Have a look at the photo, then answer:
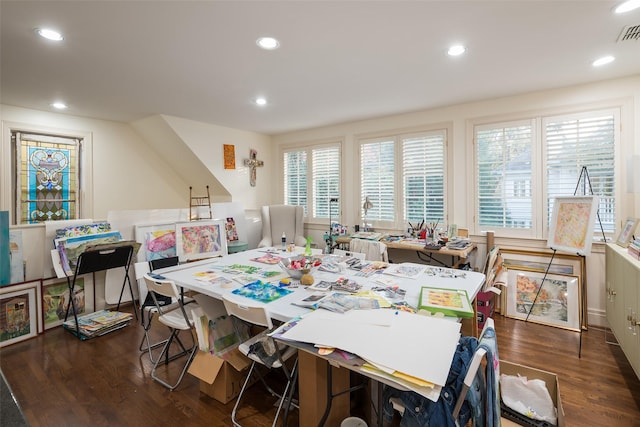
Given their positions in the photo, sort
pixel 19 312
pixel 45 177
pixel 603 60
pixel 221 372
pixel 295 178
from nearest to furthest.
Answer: pixel 221 372 → pixel 603 60 → pixel 19 312 → pixel 45 177 → pixel 295 178

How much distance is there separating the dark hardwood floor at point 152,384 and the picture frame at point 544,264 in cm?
47

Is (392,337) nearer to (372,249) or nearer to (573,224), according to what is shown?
(372,249)

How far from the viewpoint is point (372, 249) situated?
10.5 ft

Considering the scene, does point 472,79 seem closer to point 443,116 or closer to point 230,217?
point 443,116

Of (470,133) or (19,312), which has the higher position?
(470,133)

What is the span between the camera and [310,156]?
17.6 ft

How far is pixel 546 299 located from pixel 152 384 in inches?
152

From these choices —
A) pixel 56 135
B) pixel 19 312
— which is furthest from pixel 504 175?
pixel 56 135

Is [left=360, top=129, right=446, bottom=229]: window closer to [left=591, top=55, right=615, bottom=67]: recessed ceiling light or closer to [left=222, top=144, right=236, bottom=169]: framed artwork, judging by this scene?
[left=591, top=55, right=615, bottom=67]: recessed ceiling light

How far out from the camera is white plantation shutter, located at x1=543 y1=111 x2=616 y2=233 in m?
3.16

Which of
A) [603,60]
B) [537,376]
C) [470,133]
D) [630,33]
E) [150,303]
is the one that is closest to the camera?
[537,376]

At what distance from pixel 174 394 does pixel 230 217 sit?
307 centimetres

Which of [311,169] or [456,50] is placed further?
[311,169]

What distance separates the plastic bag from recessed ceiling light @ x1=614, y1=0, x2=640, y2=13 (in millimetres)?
2378
